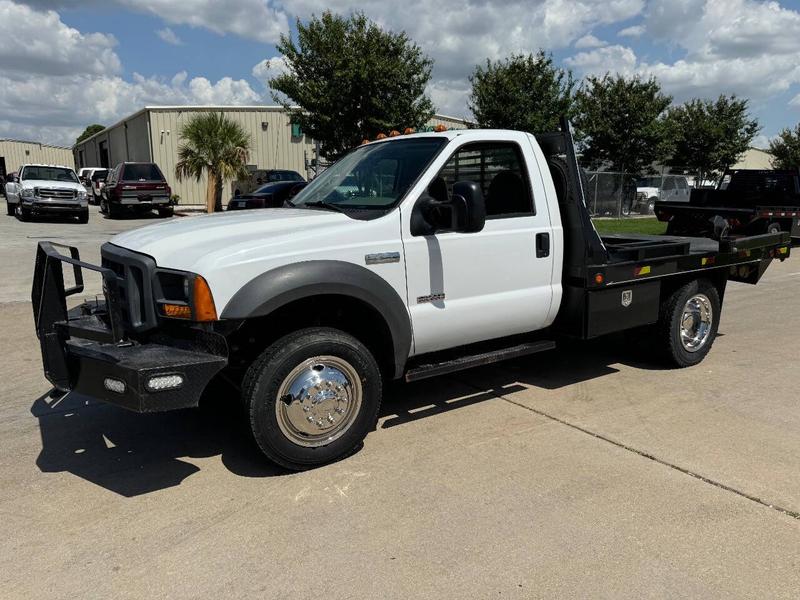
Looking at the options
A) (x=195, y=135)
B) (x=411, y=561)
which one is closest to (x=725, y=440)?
(x=411, y=561)

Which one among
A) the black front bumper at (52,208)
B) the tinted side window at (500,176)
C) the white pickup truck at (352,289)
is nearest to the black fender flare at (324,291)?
the white pickup truck at (352,289)

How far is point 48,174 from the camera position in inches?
888

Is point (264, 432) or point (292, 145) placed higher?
point (292, 145)

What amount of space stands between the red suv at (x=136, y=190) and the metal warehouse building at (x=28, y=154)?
4117 cm

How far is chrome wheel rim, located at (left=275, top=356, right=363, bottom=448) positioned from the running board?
1.55 feet

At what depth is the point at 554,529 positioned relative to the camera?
3.27 metres

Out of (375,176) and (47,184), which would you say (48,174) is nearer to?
(47,184)

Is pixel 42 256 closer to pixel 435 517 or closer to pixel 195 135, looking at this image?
pixel 435 517

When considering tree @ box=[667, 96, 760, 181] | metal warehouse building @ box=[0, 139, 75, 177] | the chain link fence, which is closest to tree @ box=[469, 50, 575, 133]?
the chain link fence

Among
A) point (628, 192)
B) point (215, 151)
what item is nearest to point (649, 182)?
point (628, 192)

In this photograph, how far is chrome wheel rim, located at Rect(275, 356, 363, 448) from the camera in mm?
3756

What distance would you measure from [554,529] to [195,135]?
2680 centimetres

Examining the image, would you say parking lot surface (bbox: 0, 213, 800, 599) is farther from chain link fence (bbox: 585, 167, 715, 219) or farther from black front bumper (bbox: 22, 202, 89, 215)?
A: chain link fence (bbox: 585, 167, 715, 219)

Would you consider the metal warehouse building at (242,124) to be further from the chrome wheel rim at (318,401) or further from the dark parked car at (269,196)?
the chrome wheel rim at (318,401)
